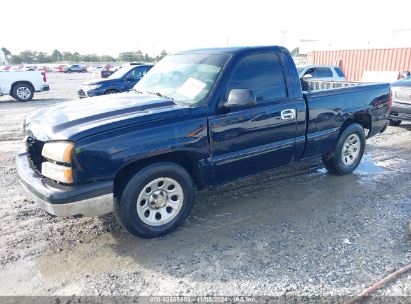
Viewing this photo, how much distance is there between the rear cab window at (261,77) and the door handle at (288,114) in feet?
0.62

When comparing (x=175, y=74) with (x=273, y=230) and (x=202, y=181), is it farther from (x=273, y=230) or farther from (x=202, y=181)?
(x=273, y=230)

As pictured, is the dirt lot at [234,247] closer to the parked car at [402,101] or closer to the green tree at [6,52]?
the parked car at [402,101]

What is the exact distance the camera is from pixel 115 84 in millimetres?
12297

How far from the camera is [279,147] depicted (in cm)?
434

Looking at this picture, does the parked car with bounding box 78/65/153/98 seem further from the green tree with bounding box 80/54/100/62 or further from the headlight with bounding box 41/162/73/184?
the green tree with bounding box 80/54/100/62

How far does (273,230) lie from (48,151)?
7.75ft

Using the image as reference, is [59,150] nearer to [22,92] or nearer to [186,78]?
[186,78]

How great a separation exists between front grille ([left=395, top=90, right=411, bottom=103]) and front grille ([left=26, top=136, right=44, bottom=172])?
784 cm

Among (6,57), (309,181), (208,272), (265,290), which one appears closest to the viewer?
(265,290)

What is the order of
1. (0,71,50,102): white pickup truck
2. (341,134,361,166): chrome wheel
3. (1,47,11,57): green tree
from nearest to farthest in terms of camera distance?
(341,134,361,166): chrome wheel
(0,71,50,102): white pickup truck
(1,47,11,57): green tree

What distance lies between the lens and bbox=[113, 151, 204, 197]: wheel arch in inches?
133

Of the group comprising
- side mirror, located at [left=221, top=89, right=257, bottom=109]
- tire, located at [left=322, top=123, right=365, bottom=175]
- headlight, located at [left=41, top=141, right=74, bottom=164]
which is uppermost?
side mirror, located at [left=221, top=89, right=257, bottom=109]

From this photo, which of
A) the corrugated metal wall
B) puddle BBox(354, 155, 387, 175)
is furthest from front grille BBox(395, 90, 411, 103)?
the corrugated metal wall

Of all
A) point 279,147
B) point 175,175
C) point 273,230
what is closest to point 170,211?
point 175,175
